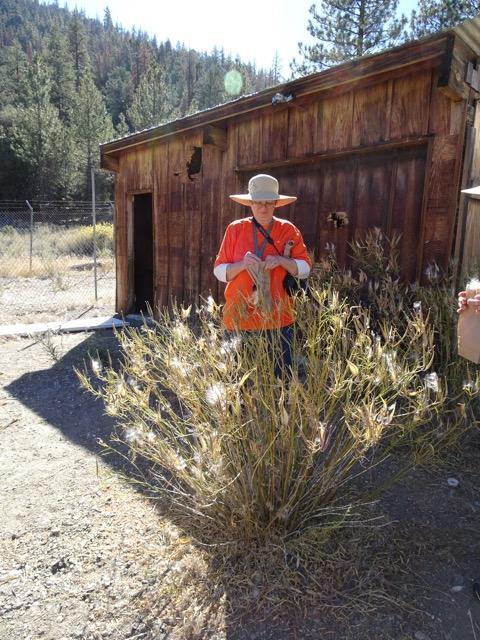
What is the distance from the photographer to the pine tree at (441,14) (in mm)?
14391

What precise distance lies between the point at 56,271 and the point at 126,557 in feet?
40.4

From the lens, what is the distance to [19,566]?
81.0 inches

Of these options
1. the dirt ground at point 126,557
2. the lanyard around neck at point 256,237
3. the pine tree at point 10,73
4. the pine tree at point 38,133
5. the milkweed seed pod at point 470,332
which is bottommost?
the dirt ground at point 126,557

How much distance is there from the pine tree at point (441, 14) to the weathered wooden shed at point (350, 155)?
13.2m

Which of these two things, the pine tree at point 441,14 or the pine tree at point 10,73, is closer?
the pine tree at point 441,14

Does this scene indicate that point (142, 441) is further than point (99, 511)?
No

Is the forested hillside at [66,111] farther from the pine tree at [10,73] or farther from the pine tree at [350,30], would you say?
the pine tree at [350,30]

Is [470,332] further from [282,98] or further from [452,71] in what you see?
[282,98]

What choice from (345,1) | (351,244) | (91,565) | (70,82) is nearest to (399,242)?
(351,244)

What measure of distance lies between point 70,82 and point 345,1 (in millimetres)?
31795

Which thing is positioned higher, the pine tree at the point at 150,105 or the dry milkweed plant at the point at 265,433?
the pine tree at the point at 150,105

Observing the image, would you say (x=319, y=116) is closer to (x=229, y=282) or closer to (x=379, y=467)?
(x=229, y=282)

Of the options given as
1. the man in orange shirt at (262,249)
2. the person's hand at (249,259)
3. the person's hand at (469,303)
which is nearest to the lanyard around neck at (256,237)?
the man in orange shirt at (262,249)

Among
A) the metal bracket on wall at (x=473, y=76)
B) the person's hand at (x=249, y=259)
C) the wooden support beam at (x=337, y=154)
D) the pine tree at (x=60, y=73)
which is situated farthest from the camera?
the pine tree at (x=60, y=73)
